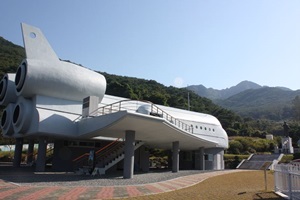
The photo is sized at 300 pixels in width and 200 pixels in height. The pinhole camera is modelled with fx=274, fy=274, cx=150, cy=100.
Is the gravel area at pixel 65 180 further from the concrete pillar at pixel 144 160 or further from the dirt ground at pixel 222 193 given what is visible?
the concrete pillar at pixel 144 160

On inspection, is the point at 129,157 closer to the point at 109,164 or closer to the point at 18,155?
the point at 109,164

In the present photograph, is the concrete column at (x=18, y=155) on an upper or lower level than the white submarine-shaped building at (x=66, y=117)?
lower

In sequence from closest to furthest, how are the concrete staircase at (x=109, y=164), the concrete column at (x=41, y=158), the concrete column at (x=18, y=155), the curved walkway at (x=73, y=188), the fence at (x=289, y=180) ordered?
the fence at (x=289, y=180)
the curved walkway at (x=73, y=188)
the concrete staircase at (x=109, y=164)
the concrete column at (x=41, y=158)
the concrete column at (x=18, y=155)

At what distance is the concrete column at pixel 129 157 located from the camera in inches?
731

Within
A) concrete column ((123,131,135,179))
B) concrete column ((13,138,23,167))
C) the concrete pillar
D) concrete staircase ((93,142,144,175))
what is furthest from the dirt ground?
concrete column ((13,138,23,167))

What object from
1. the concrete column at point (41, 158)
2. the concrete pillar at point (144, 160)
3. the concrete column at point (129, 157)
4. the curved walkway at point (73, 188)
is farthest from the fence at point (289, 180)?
the concrete pillar at point (144, 160)

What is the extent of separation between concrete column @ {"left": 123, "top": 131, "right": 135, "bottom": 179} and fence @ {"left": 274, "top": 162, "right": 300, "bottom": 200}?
9991mm

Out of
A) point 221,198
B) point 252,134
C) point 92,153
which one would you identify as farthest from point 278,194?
point 252,134

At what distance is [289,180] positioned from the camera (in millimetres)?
9500

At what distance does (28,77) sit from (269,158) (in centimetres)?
3230

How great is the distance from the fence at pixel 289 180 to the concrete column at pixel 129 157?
999 centimetres

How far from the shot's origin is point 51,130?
2127 centimetres

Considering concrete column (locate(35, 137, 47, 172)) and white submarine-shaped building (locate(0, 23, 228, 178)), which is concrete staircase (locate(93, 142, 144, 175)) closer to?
white submarine-shaped building (locate(0, 23, 228, 178))

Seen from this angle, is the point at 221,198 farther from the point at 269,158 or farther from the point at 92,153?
the point at 269,158
